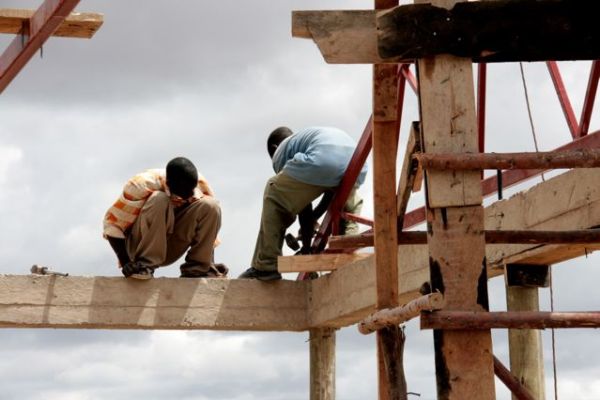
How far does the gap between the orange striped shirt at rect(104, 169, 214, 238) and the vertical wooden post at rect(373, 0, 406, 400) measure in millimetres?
4268

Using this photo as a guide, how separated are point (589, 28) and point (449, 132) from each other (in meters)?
0.74

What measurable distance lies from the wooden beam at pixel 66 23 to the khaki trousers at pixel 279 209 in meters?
2.00

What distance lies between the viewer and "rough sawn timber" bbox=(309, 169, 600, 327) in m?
7.80

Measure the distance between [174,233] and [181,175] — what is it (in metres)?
0.68

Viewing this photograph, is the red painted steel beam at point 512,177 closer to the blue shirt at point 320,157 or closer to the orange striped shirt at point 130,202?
the blue shirt at point 320,157

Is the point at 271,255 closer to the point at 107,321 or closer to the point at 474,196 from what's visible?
the point at 107,321

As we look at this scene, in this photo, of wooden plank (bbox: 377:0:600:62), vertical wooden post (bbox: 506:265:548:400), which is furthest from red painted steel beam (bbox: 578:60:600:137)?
wooden plank (bbox: 377:0:600:62)

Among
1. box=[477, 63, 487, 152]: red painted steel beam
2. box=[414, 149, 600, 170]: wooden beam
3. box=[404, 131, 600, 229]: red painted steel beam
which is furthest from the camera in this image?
box=[477, 63, 487, 152]: red painted steel beam

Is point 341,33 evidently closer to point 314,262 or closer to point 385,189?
point 385,189

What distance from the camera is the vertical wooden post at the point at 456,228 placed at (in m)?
5.25

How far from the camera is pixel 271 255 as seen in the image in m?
10.8

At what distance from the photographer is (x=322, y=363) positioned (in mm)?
11117

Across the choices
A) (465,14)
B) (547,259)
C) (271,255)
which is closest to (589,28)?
(465,14)

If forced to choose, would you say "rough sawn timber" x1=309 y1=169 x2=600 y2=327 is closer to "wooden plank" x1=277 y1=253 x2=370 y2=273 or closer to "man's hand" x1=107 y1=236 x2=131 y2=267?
"wooden plank" x1=277 y1=253 x2=370 y2=273
